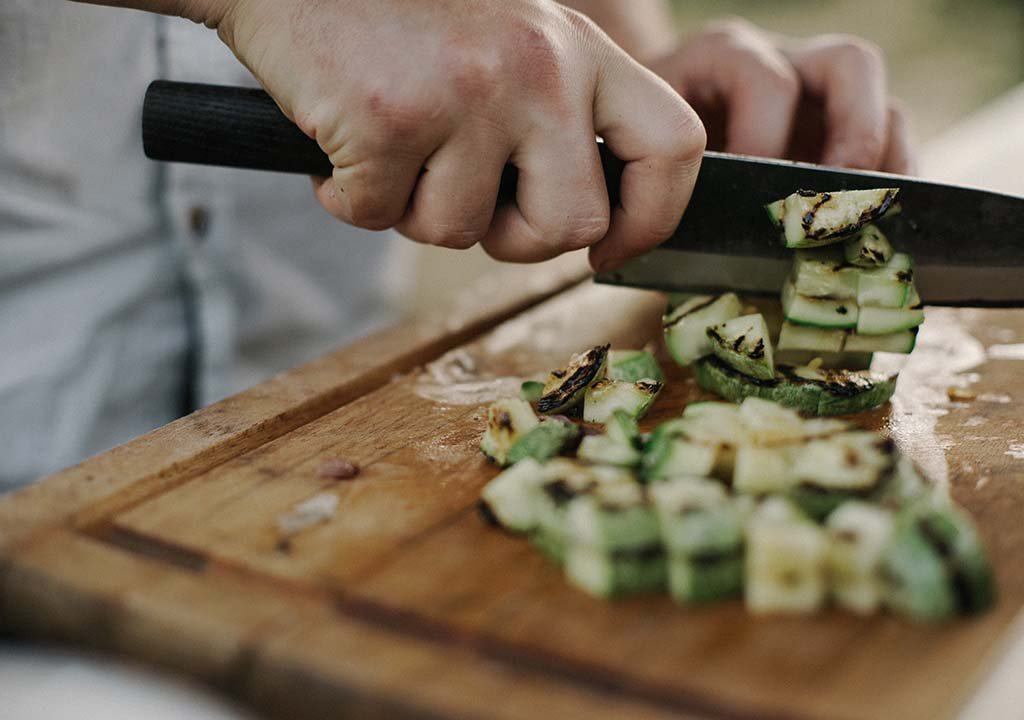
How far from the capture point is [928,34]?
26.1 feet

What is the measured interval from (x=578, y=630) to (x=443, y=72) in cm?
66

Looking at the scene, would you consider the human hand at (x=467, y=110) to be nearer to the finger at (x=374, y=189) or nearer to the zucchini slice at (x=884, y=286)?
the finger at (x=374, y=189)

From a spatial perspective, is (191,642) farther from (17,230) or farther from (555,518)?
(17,230)

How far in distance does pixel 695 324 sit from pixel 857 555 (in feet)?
2.08

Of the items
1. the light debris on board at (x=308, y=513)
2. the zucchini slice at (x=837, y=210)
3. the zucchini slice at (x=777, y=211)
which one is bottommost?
the light debris on board at (x=308, y=513)

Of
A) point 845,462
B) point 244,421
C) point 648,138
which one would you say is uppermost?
point 648,138

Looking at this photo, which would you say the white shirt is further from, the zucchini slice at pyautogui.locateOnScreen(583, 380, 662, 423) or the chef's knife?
the zucchini slice at pyautogui.locateOnScreen(583, 380, 662, 423)

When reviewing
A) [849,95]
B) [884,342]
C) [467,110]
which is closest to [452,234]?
[467,110]

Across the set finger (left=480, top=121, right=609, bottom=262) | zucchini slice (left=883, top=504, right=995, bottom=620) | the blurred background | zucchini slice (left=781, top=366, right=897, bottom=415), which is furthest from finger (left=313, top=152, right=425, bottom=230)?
the blurred background

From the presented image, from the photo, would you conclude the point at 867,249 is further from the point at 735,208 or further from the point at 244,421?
the point at 244,421

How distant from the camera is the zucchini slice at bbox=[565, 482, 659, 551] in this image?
93 cm

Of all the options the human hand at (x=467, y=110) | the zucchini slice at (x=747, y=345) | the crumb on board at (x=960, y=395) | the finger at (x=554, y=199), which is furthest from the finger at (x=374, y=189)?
the crumb on board at (x=960, y=395)

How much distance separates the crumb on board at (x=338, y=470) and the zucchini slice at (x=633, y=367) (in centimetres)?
42

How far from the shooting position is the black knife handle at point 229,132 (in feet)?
4.50
